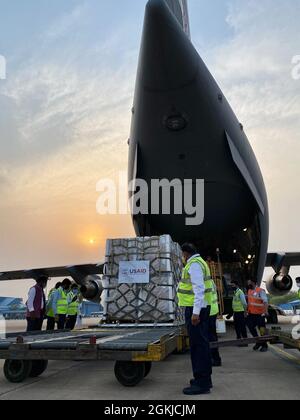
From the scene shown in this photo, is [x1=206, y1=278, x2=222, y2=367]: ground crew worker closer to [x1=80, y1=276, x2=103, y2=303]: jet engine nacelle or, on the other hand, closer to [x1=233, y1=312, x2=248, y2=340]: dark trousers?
[x1=233, y1=312, x2=248, y2=340]: dark trousers

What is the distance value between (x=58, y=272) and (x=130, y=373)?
60.7 feet

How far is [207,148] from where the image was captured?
9.39 meters

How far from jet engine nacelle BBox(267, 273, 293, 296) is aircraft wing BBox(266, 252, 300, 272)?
0.50 meters

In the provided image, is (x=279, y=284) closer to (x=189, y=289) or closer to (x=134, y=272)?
(x=134, y=272)

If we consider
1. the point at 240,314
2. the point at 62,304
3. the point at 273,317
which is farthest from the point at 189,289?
the point at 273,317

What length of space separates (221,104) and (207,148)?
3.70ft

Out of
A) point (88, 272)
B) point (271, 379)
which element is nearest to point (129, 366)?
point (271, 379)

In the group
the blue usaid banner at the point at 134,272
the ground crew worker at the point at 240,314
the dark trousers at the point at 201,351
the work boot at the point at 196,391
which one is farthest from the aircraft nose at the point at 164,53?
the work boot at the point at 196,391

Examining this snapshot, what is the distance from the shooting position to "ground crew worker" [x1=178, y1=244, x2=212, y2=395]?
154 inches

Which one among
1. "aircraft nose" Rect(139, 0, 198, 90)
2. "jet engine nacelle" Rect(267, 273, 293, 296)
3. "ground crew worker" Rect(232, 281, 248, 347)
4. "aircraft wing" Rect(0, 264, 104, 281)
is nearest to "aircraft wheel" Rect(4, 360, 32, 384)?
"aircraft nose" Rect(139, 0, 198, 90)

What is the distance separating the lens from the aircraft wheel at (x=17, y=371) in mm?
4512

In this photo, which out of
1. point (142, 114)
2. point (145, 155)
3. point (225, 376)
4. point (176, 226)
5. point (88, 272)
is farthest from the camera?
point (88, 272)

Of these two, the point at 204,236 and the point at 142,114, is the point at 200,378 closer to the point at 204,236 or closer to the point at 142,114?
the point at 142,114

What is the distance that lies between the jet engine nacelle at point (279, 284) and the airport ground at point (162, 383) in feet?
38.2
